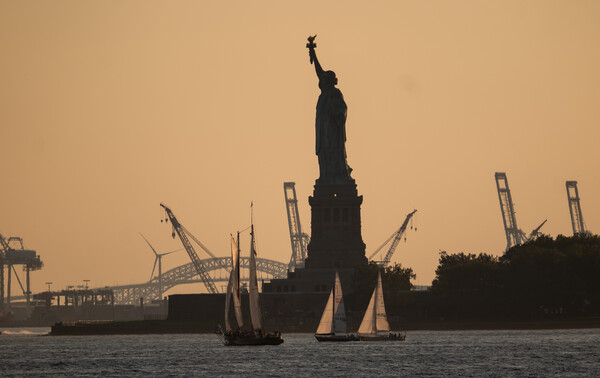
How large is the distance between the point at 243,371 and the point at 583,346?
161 ft

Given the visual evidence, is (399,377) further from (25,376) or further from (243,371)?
(25,376)

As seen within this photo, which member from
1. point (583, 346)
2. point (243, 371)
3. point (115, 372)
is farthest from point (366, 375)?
point (583, 346)

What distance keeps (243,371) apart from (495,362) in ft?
90.1

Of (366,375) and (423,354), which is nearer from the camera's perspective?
(366,375)

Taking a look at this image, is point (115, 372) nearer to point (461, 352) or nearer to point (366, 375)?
point (366, 375)

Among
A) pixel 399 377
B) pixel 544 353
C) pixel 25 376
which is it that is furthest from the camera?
pixel 544 353

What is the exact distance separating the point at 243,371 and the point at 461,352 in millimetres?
33859

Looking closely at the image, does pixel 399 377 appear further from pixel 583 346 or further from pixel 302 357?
pixel 583 346

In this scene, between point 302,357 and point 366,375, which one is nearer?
point 366,375

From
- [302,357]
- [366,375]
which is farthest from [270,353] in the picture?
[366,375]

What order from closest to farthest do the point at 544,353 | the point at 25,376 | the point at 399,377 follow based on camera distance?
the point at 399,377 → the point at 25,376 → the point at 544,353

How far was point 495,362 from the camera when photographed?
176750 millimetres

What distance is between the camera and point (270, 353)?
200 m

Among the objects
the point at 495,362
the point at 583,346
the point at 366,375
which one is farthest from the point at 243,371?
the point at 583,346
